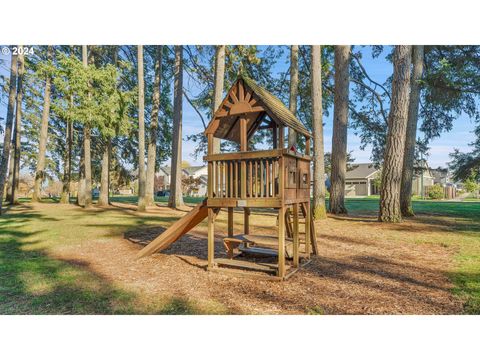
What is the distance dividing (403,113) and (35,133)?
19714 mm

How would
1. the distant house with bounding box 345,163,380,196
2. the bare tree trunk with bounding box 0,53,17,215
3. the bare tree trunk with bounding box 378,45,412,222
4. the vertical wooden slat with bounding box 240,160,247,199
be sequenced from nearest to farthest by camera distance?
the vertical wooden slat with bounding box 240,160,247,199, the bare tree trunk with bounding box 378,45,412,222, the bare tree trunk with bounding box 0,53,17,215, the distant house with bounding box 345,163,380,196

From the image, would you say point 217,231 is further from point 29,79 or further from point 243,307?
point 29,79

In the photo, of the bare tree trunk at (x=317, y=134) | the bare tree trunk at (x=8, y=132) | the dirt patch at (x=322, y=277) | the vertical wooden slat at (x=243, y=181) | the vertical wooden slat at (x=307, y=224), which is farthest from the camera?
the bare tree trunk at (x=317, y=134)

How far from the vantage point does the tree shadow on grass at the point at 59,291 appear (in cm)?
364

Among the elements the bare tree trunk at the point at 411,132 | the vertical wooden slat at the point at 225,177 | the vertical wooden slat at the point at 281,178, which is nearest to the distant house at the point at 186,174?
the bare tree trunk at the point at 411,132

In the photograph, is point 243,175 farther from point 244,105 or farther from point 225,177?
point 244,105

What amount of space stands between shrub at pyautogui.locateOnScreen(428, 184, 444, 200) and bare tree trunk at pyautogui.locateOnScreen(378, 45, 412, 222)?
16541 mm

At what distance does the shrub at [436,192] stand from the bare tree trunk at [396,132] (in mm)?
16541

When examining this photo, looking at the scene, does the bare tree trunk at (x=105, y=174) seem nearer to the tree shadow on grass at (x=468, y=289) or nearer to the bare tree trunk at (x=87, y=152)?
the bare tree trunk at (x=87, y=152)

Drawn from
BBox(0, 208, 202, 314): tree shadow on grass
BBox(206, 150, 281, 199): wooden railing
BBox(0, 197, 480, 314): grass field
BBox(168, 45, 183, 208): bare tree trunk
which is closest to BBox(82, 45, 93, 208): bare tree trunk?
BBox(168, 45, 183, 208): bare tree trunk

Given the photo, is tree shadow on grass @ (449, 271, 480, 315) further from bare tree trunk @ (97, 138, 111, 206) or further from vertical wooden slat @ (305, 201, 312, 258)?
bare tree trunk @ (97, 138, 111, 206)

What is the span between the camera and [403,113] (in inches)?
359

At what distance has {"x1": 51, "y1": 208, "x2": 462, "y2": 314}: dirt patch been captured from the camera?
3.71m

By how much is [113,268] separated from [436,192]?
24059 mm
